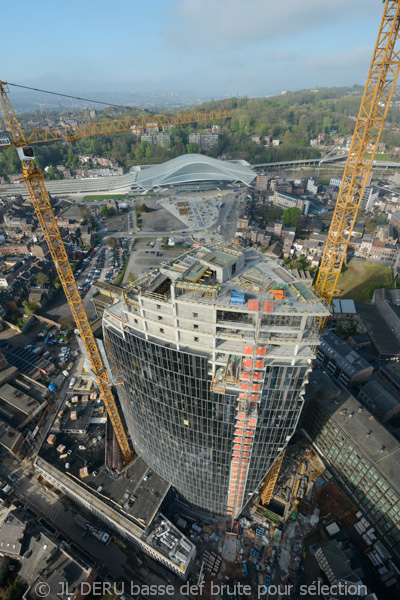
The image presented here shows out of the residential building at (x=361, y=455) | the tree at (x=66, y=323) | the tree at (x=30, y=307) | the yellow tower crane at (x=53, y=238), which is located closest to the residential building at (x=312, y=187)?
the residential building at (x=361, y=455)

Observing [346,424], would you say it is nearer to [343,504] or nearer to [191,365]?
[343,504]

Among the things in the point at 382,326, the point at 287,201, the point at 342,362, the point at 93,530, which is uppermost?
the point at 287,201

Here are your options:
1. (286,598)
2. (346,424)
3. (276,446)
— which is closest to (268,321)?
(276,446)

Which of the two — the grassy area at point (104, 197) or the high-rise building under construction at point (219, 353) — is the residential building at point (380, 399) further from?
the grassy area at point (104, 197)

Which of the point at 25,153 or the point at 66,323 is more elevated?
the point at 25,153

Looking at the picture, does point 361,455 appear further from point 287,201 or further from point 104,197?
point 104,197

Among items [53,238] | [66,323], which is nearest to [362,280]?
[66,323]
